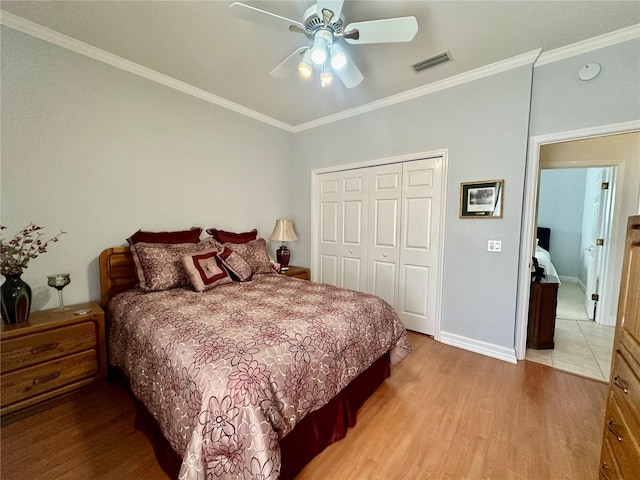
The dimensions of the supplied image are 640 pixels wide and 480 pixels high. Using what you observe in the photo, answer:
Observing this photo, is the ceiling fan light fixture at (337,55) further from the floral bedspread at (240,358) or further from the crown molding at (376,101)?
the floral bedspread at (240,358)

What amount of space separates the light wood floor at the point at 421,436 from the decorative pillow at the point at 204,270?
3.10 feet

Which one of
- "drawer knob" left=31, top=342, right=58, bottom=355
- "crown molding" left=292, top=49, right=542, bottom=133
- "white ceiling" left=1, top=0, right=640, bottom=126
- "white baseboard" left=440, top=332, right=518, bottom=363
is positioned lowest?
"white baseboard" left=440, top=332, right=518, bottom=363

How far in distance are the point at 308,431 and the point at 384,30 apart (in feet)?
7.67

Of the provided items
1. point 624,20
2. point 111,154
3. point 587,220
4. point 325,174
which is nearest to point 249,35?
point 111,154

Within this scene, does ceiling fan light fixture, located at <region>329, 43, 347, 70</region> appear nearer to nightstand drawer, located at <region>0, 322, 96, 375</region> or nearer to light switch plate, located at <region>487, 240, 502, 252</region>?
light switch plate, located at <region>487, 240, 502, 252</region>

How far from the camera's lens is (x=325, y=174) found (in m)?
3.59

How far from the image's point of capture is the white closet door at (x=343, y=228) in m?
3.30

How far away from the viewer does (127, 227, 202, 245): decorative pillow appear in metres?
2.29

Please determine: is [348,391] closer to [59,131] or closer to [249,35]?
[249,35]

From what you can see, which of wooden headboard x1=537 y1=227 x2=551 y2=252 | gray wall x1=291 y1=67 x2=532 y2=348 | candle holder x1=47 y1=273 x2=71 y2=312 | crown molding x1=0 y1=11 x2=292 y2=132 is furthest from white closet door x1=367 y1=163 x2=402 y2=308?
wooden headboard x1=537 y1=227 x2=551 y2=252

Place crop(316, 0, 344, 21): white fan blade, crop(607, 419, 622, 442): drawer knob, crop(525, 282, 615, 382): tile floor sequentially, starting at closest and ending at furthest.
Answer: crop(607, 419, 622, 442): drawer knob, crop(316, 0, 344, 21): white fan blade, crop(525, 282, 615, 382): tile floor

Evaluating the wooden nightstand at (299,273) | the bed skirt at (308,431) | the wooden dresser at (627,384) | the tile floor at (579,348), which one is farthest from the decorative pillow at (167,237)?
the tile floor at (579,348)

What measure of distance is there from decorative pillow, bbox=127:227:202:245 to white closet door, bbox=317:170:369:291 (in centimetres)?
169

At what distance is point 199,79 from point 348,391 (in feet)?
10.2
